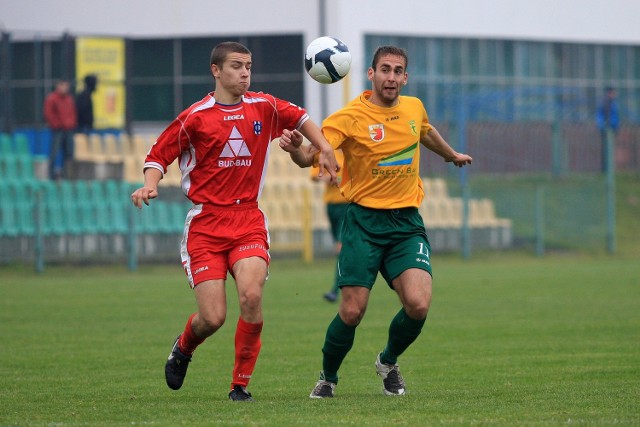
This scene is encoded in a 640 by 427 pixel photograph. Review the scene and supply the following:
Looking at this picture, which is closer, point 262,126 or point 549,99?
point 262,126

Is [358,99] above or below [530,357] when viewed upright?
above

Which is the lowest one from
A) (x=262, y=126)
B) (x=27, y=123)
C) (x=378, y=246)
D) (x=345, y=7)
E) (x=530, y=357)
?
(x=530, y=357)

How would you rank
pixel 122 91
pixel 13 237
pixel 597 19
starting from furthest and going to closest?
pixel 597 19, pixel 122 91, pixel 13 237

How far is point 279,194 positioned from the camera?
26.3 meters

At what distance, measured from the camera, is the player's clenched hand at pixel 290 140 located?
26.0 feet

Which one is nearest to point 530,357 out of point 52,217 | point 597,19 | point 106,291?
point 106,291

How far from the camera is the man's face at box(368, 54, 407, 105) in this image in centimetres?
822

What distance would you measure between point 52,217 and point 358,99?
15947 mm

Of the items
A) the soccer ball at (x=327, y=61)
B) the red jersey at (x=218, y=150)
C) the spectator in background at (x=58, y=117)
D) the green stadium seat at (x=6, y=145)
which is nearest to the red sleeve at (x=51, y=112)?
the spectator in background at (x=58, y=117)

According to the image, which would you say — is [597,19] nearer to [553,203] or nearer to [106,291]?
[553,203]

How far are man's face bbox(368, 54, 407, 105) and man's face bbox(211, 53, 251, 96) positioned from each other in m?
0.87

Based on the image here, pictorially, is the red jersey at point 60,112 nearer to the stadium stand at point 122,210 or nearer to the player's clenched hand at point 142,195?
the stadium stand at point 122,210

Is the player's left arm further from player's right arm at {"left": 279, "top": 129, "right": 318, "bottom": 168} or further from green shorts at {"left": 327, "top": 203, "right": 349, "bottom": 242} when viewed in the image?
green shorts at {"left": 327, "top": 203, "right": 349, "bottom": 242}

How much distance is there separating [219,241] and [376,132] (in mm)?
1270
